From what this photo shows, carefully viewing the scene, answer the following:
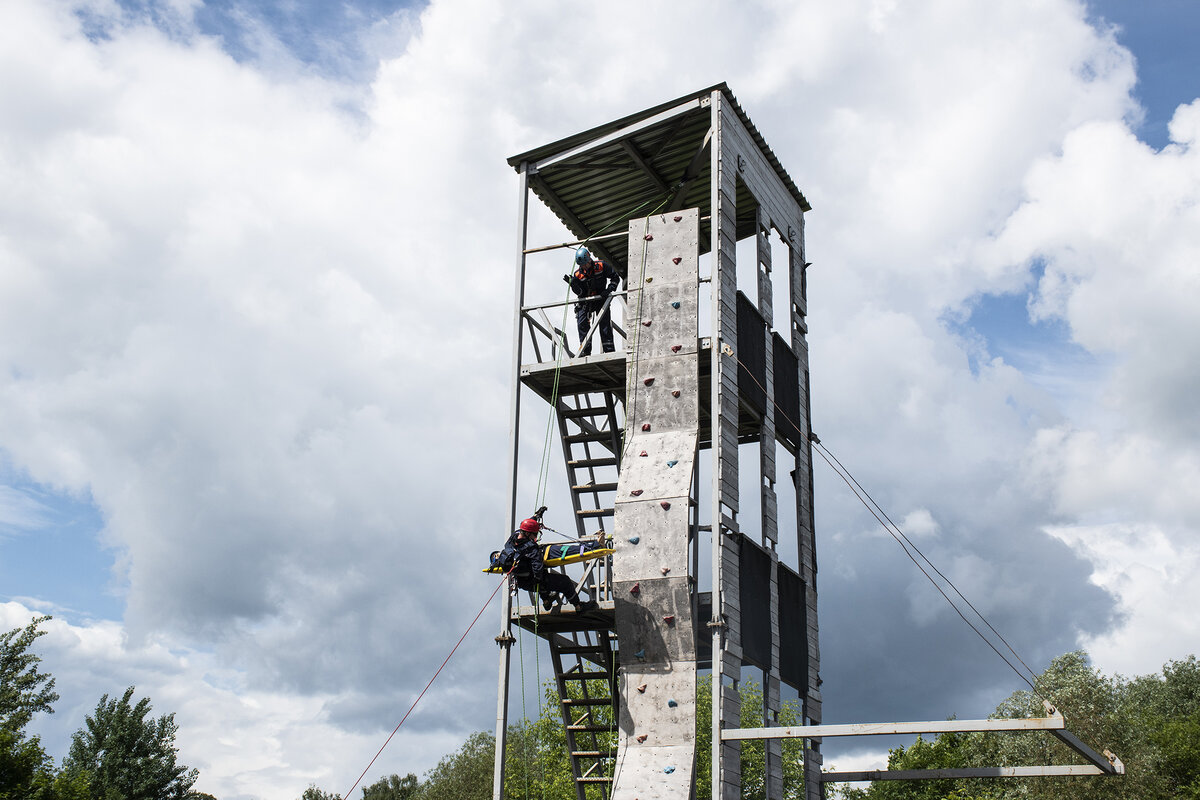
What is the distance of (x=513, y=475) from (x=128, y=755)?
1606 inches

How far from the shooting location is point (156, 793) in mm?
50594

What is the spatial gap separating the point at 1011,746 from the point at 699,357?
35685 mm

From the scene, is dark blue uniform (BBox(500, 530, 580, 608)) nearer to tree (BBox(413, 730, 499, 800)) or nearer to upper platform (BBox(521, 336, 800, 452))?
upper platform (BBox(521, 336, 800, 452))

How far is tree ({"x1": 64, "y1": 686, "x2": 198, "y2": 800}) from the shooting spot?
49.9 meters

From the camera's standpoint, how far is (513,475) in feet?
64.5

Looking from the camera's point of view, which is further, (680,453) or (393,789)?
(393,789)

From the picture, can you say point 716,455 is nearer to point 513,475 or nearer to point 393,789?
point 513,475

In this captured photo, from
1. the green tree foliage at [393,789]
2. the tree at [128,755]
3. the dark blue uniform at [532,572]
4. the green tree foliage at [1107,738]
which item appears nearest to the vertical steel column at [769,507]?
the dark blue uniform at [532,572]

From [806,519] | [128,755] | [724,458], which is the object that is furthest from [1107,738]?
[128,755]

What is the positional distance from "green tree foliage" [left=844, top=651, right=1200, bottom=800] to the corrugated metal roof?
1682 centimetres

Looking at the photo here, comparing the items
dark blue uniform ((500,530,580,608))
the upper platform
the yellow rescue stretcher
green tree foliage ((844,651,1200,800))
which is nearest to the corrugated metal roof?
the upper platform

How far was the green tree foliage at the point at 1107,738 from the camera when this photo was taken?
128 ft

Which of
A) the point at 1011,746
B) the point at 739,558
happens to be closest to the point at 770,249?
the point at 739,558

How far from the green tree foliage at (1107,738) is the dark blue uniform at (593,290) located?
1709 cm
